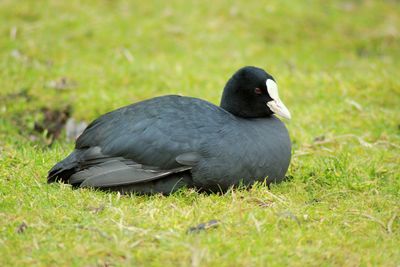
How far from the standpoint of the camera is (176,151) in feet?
13.3

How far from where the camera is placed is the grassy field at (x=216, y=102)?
324 centimetres

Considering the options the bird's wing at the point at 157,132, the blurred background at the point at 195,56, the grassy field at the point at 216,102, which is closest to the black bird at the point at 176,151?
the bird's wing at the point at 157,132

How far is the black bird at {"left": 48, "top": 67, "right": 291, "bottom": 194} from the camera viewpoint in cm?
405

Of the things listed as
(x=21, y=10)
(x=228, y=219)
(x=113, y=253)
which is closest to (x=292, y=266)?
(x=228, y=219)

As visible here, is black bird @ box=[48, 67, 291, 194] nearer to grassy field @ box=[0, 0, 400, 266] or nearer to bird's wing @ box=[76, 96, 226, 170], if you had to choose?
bird's wing @ box=[76, 96, 226, 170]

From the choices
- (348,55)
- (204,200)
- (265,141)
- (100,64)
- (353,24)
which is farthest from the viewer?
(353,24)

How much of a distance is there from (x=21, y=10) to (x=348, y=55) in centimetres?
434

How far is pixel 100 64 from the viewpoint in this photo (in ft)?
24.4

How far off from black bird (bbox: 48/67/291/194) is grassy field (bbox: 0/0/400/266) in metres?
0.12

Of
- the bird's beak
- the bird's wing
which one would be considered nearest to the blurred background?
the bird's beak

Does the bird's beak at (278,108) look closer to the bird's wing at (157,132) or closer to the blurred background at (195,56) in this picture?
the bird's wing at (157,132)

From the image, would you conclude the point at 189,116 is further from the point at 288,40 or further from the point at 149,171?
the point at 288,40

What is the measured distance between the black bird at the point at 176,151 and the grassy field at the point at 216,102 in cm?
12

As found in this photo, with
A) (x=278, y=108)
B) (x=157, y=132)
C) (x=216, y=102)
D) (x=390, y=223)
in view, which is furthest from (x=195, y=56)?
(x=390, y=223)
